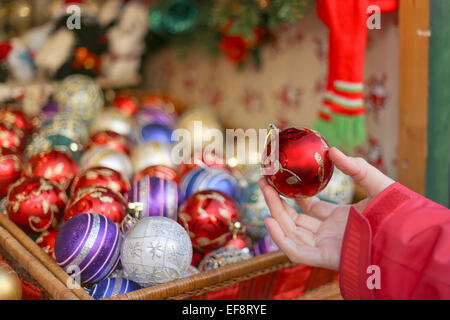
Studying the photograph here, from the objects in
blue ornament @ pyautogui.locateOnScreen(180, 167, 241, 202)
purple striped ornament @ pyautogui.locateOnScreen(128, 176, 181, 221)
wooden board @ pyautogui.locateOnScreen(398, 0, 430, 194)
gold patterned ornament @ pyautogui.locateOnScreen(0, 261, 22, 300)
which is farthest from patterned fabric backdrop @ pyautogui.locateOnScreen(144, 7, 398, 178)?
gold patterned ornament @ pyautogui.locateOnScreen(0, 261, 22, 300)

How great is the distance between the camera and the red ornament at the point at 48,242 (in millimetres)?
1148

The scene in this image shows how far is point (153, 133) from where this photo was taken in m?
1.86

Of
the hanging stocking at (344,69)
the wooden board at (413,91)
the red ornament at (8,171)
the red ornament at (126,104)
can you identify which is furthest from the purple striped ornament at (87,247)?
the red ornament at (126,104)

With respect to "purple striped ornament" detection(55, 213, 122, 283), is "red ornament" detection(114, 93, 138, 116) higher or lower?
higher

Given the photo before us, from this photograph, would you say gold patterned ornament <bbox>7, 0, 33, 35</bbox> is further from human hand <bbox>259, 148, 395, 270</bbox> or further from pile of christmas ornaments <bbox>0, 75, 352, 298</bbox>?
human hand <bbox>259, 148, 395, 270</bbox>

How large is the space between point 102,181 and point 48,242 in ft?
0.73

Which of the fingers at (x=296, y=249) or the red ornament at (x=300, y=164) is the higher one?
the red ornament at (x=300, y=164)

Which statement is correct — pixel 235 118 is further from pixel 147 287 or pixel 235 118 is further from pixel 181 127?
pixel 147 287

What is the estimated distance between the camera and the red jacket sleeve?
28.3 inches

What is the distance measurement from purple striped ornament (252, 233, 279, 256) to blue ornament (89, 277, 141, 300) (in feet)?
1.23

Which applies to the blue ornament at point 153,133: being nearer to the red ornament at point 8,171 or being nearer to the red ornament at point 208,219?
the red ornament at point 8,171

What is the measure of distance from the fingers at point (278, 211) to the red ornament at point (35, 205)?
624 mm

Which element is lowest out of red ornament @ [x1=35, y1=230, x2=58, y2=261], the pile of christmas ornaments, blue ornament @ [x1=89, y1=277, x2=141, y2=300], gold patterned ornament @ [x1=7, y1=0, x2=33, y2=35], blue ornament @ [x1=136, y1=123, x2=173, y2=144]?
blue ornament @ [x1=89, y1=277, x2=141, y2=300]
